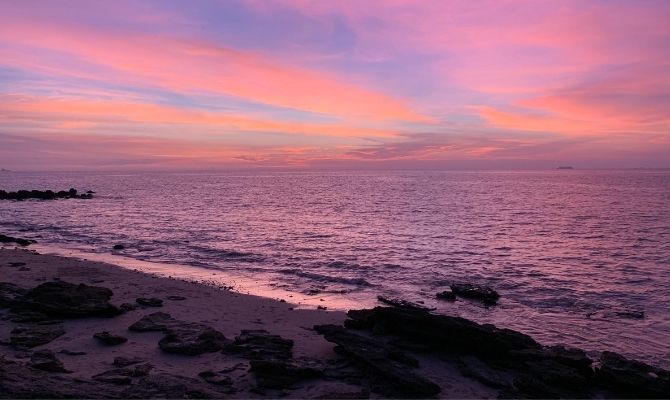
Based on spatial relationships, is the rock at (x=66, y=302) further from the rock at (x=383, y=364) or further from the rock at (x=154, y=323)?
A: the rock at (x=383, y=364)

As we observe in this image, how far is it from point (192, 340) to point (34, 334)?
522cm

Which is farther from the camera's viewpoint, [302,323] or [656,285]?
[656,285]

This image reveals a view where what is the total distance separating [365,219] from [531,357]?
1953 inches

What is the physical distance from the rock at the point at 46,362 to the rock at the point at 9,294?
614cm

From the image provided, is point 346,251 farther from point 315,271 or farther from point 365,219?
point 365,219

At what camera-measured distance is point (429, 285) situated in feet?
88.5

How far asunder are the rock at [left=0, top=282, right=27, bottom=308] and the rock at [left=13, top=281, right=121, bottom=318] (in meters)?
0.43

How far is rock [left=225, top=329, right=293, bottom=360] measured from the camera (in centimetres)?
1380

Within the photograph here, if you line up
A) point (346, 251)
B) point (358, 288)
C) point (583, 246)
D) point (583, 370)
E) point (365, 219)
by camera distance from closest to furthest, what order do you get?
1. point (583, 370)
2. point (358, 288)
3. point (346, 251)
4. point (583, 246)
5. point (365, 219)

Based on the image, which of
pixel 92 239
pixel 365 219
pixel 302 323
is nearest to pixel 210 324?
pixel 302 323

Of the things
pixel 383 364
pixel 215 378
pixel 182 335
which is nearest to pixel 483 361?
pixel 383 364

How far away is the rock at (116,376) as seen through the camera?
1154cm

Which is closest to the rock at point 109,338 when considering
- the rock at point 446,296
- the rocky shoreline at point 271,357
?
the rocky shoreline at point 271,357

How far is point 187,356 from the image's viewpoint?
1394 cm
